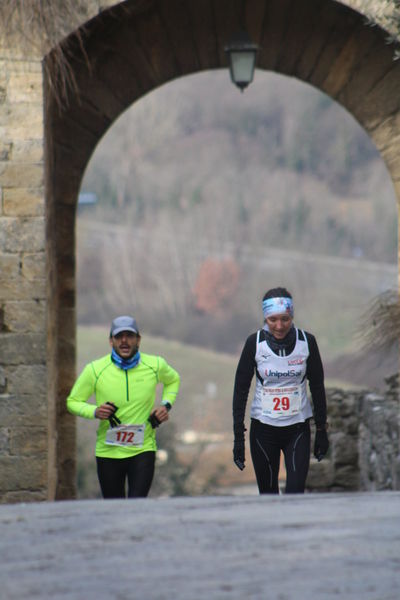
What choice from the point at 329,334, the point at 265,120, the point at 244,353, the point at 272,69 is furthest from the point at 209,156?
the point at 244,353

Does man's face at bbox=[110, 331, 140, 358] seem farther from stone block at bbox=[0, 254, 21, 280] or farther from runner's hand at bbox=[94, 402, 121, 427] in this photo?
stone block at bbox=[0, 254, 21, 280]

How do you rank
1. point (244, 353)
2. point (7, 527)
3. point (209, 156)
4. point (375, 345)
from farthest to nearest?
point (209, 156) → point (375, 345) → point (244, 353) → point (7, 527)

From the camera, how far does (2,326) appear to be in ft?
20.7

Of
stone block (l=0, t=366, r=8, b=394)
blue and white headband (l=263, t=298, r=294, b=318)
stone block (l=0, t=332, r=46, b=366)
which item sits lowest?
stone block (l=0, t=366, r=8, b=394)

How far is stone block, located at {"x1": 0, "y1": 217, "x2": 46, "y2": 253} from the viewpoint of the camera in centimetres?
632

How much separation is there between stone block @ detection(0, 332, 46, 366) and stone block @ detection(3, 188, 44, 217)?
2.33ft

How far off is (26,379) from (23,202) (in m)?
1.04

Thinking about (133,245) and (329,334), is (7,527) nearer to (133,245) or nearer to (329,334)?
(329,334)

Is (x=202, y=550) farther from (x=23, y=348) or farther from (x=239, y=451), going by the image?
(x=23, y=348)

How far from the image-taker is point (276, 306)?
4949 mm

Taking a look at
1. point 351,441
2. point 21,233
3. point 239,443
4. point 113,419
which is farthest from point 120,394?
point 351,441

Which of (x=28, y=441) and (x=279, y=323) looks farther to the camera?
(x=28, y=441)

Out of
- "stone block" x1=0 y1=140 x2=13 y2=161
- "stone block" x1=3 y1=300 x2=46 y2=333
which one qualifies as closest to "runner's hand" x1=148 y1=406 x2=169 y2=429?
"stone block" x1=3 y1=300 x2=46 y2=333

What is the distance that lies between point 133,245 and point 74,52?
38227mm
